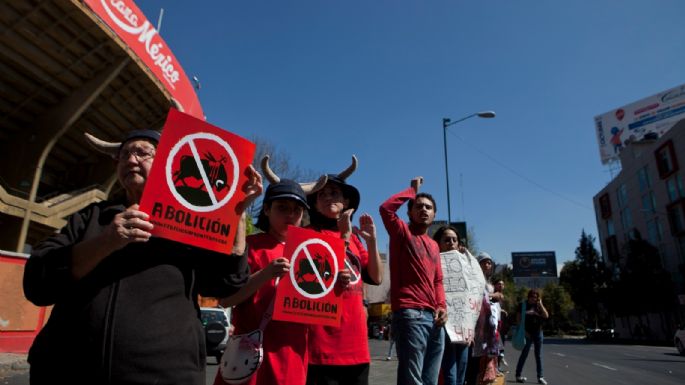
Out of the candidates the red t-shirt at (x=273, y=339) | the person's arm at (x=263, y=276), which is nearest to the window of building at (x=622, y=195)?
the red t-shirt at (x=273, y=339)

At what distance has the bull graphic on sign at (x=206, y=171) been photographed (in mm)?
1692

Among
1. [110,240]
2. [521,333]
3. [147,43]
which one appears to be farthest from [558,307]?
[110,240]

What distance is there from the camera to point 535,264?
54.6 metres

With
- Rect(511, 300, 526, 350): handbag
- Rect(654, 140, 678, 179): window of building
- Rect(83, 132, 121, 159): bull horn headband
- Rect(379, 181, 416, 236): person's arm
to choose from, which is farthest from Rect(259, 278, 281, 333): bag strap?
Rect(654, 140, 678, 179): window of building

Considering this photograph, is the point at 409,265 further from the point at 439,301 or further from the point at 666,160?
the point at 666,160

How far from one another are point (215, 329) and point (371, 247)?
9152 mm

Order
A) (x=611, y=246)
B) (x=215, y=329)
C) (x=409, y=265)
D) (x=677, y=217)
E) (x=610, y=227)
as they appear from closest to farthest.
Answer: (x=409, y=265), (x=215, y=329), (x=677, y=217), (x=611, y=246), (x=610, y=227)

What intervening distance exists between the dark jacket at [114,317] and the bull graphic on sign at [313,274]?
0.83m

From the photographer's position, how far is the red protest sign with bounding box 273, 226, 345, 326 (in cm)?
231

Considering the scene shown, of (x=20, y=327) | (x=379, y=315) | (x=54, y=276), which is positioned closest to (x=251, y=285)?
(x=54, y=276)

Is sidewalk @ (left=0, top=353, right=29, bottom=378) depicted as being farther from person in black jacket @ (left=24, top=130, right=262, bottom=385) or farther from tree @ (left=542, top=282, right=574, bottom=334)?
tree @ (left=542, top=282, right=574, bottom=334)

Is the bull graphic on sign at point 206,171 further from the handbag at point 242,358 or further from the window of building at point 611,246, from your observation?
the window of building at point 611,246

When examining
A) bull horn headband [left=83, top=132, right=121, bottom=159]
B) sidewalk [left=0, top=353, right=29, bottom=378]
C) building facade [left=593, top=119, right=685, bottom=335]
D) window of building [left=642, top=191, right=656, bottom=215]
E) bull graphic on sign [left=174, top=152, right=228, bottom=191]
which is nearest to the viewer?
bull graphic on sign [left=174, top=152, right=228, bottom=191]

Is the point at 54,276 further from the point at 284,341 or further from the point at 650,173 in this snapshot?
the point at 650,173
